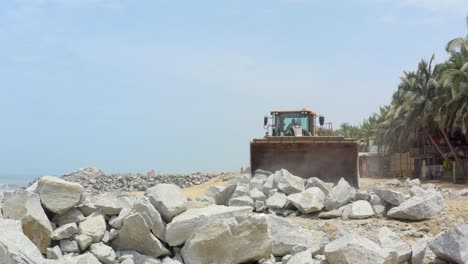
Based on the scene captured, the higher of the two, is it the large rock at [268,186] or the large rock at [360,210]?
the large rock at [268,186]

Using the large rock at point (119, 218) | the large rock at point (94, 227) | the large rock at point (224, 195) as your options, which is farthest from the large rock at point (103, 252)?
the large rock at point (224, 195)

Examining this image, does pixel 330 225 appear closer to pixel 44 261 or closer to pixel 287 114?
pixel 44 261

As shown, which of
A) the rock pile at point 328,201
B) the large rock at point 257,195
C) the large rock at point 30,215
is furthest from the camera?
the large rock at point 257,195

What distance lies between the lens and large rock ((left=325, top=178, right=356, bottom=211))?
884 centimetres

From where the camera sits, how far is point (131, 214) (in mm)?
6000

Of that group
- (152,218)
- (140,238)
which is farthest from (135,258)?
(152,218)

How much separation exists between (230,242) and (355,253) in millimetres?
1380

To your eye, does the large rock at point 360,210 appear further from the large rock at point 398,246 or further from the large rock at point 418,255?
the large rock at point 418,255

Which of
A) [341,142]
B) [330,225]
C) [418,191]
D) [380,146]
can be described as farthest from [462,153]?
[330,225]

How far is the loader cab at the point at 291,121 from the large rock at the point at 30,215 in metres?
10.8

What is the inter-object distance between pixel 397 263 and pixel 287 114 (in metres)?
10.6

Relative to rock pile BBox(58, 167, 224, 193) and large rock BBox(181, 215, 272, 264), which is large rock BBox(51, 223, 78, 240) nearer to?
large rock BBox(181, 215, 272, 264)

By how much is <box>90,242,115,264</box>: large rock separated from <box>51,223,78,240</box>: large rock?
0.28m

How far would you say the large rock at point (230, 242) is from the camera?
5.77 metres
